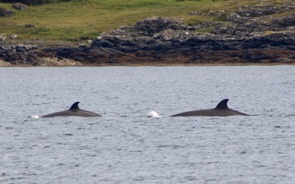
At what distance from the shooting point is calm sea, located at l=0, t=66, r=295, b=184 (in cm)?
3203

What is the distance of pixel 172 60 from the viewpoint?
377ft

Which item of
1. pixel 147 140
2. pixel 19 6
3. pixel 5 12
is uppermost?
pixel 147 140

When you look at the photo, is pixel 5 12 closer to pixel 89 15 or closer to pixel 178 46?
pixel 89 15

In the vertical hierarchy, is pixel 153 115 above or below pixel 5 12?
above

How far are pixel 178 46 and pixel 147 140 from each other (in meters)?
76.2

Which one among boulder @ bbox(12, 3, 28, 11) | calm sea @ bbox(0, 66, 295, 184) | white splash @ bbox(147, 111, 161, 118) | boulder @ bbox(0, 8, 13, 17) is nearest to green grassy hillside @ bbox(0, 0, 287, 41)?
boulder @ bbox(12, 3, 28, 11)

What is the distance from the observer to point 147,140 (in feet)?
129

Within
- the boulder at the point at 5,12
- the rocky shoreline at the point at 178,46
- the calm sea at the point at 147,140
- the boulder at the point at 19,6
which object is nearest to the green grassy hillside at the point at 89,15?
the boulder at the point at 19,6

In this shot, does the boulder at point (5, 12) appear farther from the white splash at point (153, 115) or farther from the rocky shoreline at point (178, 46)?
the white splash at point (153, 115)

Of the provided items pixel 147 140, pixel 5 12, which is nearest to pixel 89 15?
pixel 5 12

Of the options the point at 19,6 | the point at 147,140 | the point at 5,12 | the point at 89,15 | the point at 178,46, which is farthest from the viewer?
the point at 19,6

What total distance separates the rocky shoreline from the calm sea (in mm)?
39252

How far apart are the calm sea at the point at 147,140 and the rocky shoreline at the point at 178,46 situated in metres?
39.3

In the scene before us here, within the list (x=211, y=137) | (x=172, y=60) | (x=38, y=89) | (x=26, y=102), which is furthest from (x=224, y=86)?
(x=211, y=137)
